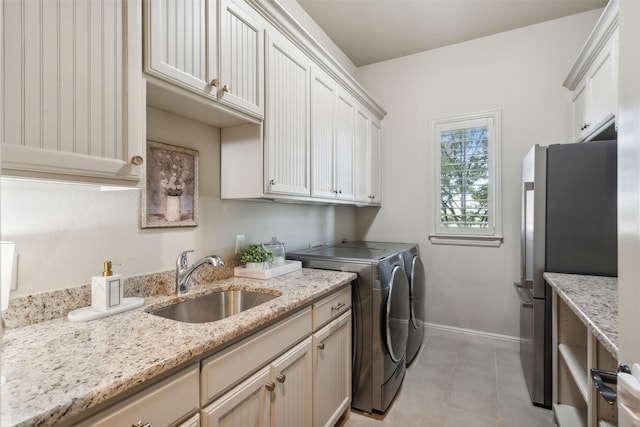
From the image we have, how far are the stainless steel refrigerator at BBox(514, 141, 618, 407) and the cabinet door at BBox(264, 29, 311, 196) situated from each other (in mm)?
1478

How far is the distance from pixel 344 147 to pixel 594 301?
1.81 meters

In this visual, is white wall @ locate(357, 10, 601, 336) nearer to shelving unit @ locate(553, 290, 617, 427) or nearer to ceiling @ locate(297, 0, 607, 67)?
ceiling @ locate(297, 0, 607, 67)

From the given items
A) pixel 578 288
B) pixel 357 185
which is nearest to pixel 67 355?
pixel 578 288

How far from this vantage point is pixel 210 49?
4.55 feet

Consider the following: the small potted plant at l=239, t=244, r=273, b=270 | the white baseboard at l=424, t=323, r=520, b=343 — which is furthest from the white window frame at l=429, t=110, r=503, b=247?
the small potted plant at l=239, t=244, r=273, b=270

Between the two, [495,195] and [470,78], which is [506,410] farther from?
[470,78]

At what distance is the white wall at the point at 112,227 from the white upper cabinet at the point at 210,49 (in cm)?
33

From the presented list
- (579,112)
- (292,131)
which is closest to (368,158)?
(292,131)

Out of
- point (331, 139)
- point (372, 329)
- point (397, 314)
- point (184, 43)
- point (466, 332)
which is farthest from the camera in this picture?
point (466, 332)

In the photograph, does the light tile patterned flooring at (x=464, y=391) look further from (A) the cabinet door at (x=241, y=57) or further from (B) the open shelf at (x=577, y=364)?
(A) the cabinet door at (x=241, y=57)

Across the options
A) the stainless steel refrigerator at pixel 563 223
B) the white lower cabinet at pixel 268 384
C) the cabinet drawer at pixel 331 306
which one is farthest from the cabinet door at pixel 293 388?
the stainless steel refrigerator at pixel 563 223

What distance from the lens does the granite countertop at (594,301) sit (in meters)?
1.09

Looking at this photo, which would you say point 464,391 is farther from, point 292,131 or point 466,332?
point 292,131

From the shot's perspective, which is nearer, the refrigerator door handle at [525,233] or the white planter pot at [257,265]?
the white planter pot at [257,265]
